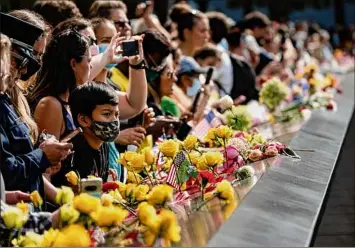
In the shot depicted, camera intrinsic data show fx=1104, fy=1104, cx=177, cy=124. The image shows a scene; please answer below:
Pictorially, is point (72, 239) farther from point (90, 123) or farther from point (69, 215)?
point (90, 123)

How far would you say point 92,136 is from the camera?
4.90 metres

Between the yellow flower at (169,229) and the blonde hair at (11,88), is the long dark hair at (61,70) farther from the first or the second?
the yellow flower at (169,229)

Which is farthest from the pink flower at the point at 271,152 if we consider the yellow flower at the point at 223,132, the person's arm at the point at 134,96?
the person's arm at the point at 134,96

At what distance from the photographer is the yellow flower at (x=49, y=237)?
3.50 m

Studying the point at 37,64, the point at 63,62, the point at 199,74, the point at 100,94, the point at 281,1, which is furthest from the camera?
the point at 281,1

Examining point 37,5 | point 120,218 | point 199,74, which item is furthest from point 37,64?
point 199,74

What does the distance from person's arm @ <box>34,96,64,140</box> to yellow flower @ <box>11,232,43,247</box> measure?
4.61 feet

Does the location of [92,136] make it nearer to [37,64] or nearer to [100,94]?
[100,94]

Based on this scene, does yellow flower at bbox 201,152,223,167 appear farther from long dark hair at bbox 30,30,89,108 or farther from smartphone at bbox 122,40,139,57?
smartphone at bbox 122,40,139,57

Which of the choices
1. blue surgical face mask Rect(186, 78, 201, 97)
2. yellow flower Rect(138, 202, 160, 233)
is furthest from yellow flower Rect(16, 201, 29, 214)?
blue surgical face mask Rect(186, 78, 201, 97)

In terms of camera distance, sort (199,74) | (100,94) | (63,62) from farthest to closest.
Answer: (199,74), (63,62), (100,94)

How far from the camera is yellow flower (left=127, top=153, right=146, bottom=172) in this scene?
4.67 meters

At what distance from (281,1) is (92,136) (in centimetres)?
2001

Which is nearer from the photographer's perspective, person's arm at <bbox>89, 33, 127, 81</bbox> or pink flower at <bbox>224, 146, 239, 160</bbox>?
pink flower at <bbox>224, 146, 239, 160</bbox>
